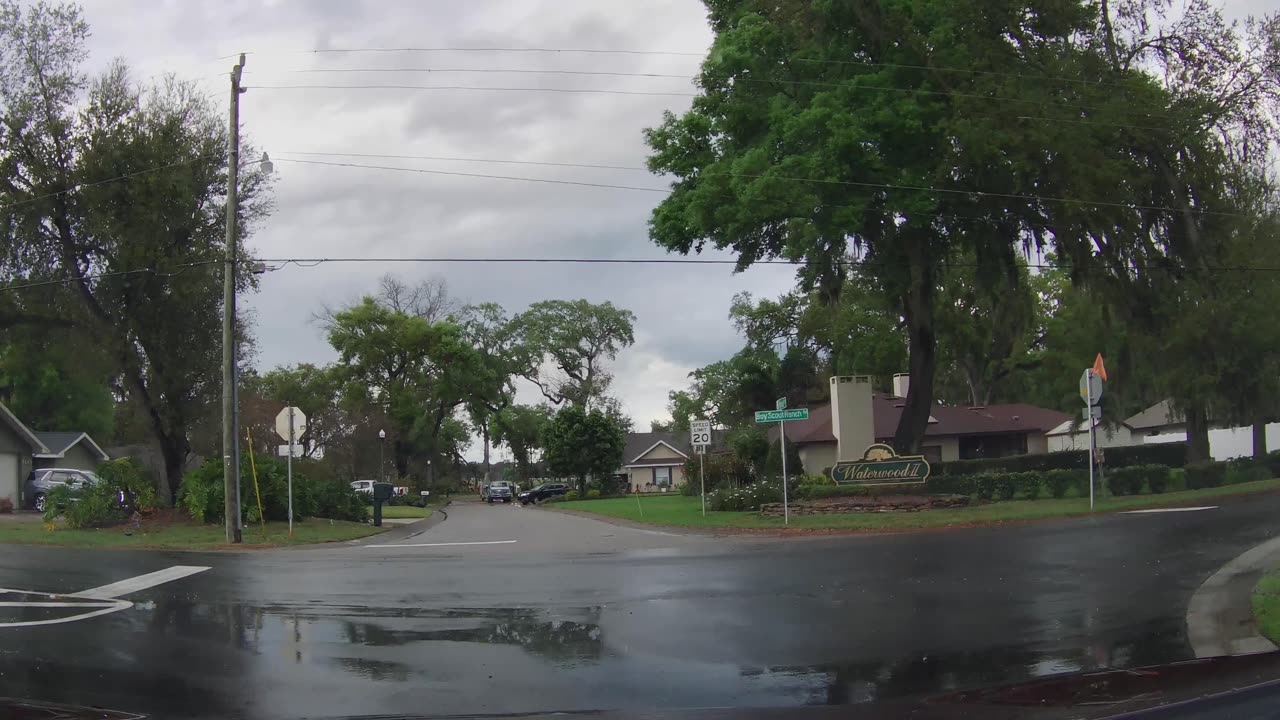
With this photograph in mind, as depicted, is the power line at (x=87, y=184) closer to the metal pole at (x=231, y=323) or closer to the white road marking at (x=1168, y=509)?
the metal pole at (x=231, y=323)

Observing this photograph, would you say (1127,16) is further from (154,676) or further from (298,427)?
(154,676)

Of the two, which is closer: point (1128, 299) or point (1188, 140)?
point (1188, 140)

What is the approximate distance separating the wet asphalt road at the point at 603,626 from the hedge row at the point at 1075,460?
916 inches

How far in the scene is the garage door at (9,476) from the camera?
134ft

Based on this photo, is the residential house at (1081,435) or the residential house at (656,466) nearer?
the residential house at (1081,435)

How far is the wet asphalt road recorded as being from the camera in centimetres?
831

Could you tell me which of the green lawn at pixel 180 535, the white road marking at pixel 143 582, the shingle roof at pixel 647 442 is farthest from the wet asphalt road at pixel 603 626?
the shingle roof at pixel 647 442

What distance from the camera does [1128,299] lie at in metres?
32.0

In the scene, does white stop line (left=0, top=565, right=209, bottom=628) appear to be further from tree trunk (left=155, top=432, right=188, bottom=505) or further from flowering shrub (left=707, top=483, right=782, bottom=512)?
flowering shrub (left=707, top=483, right=782, bottom=512)

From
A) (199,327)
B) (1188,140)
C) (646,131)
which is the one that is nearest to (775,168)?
(646,131)

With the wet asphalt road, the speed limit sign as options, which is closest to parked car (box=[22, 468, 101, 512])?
the wet asphalt road

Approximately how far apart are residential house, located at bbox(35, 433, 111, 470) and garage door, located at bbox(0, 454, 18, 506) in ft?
7.90

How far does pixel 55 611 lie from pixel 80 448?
47094 millimetres

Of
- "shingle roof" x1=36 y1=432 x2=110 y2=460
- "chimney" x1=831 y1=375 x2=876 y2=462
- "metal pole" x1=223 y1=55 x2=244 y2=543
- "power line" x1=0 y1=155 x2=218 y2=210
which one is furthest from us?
"shingle roof" x1=36 y1=432 x2=110 y2=460
